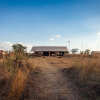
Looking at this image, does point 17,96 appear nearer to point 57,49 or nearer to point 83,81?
point 83,81

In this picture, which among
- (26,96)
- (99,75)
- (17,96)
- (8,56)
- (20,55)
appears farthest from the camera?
(20,55)

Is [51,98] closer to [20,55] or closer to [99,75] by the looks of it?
[99,75]

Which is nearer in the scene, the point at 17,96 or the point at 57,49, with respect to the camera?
the point at 17,96

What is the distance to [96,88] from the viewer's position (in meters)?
2.92

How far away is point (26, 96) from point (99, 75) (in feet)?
11.1

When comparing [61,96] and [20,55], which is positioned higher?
[20,55]

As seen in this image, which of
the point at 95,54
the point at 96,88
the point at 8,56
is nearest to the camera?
the point at 96,88

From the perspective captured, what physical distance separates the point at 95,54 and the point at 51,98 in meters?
6.02

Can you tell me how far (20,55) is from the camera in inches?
241

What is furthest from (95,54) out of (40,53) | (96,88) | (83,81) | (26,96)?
(40,53)

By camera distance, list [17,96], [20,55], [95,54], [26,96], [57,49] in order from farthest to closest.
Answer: [57,49]
[95,54]
[20,55]
[26,96]
[17,96]

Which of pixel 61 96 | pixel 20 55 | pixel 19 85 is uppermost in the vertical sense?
pixel 20 55

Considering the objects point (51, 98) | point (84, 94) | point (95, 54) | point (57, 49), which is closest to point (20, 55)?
point (51, 98)

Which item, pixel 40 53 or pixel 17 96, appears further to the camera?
pixel 40 53
